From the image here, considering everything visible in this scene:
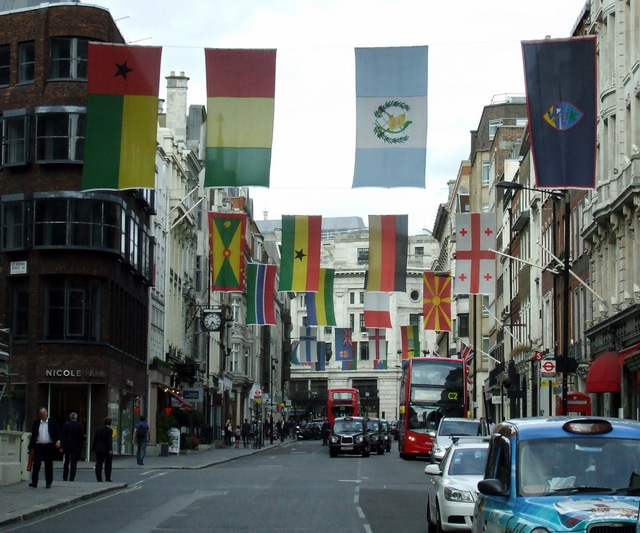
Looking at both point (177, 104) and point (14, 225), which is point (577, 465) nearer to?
point (14, 225)

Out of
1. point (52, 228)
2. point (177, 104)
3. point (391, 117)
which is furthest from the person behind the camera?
point (177, 104)

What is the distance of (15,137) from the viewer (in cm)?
5216

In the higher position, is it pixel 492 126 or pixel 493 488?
pixel 492 126

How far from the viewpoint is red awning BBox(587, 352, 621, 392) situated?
42.4 m

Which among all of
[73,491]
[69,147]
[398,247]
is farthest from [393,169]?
[69,147]

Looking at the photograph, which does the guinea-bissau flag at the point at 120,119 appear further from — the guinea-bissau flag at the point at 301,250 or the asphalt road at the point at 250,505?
the guinea-bissau flag at the point at 301,250

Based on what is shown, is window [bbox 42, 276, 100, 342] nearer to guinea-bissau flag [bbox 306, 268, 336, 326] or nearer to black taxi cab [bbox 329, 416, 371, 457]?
guinea-bissau flag [bbox 306, 268, 336, 326]

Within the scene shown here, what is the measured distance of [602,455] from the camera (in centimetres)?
1177

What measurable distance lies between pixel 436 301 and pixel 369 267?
1602cm

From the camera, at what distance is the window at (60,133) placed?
50844mm

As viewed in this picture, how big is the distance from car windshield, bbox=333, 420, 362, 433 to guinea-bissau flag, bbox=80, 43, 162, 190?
36.2m

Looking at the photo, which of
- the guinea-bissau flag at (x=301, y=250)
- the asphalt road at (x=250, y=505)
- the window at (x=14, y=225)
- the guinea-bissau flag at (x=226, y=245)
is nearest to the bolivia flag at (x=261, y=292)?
the guinea-bissau flag at (x=226, y=245)

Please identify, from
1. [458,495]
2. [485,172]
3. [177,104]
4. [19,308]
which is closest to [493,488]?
[458,495]

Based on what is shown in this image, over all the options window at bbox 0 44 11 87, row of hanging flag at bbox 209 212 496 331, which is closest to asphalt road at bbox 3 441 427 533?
row of hanging flag at bbox 209 212 496 331
